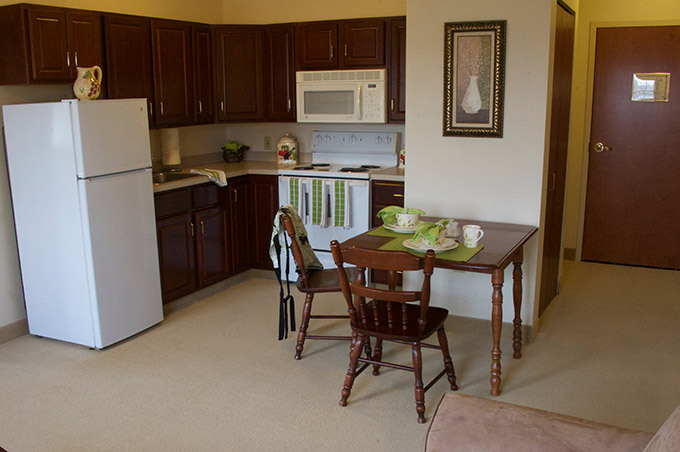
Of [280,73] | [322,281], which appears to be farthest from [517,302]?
[280,73]

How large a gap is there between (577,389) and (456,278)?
40.3 inches

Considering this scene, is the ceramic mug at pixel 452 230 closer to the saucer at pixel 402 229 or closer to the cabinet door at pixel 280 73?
the saucer at pixel 402 229

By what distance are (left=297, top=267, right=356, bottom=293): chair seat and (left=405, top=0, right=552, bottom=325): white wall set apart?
73cm

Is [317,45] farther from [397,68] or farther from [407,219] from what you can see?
[407,219]

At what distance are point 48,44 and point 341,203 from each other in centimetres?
213

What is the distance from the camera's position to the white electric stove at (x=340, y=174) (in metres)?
4.71

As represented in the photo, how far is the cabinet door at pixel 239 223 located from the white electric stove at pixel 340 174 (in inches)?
11.8

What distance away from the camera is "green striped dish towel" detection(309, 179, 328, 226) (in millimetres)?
4777

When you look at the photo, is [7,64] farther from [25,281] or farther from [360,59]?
[360,59]

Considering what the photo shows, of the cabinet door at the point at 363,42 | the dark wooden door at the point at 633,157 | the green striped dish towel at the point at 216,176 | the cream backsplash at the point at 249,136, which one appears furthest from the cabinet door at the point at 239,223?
the dark wooden door at the point at 633,157

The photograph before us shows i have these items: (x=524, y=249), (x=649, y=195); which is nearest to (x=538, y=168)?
(x=524, y=249)

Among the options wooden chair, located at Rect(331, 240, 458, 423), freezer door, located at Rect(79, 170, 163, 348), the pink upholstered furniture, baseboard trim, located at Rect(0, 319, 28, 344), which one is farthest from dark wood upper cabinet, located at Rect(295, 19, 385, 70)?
the pink upholstered furniture

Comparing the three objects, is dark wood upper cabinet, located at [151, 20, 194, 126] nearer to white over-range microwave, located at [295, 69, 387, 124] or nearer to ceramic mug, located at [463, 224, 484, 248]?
white over-range microwave, located at [295, 69, 387, 124]

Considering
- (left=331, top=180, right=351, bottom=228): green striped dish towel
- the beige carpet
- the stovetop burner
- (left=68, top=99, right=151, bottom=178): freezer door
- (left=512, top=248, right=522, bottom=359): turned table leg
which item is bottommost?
the beige carpet
